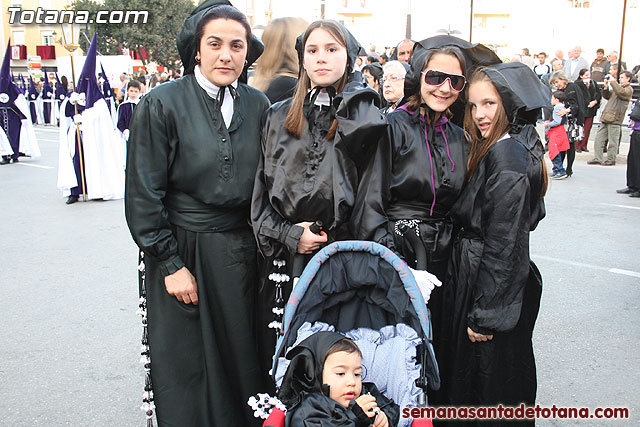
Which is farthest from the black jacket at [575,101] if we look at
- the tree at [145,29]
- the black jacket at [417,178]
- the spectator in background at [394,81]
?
the tree at [145,29]

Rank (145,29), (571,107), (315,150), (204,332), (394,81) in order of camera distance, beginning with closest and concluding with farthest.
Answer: (315,150), (204,332), (394,81), (571,107), (145,29)

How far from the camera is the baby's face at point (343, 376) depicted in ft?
7.87

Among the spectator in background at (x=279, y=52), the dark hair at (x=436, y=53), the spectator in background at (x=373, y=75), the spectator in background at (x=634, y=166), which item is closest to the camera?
the dark hair at (x=436, y=53)

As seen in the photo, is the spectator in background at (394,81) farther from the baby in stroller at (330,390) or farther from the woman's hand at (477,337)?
the baby in stroller at (330,390)

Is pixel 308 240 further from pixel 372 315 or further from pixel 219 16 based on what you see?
pixel 219 16

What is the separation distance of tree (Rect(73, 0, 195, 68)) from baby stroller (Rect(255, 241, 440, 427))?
3993 cm

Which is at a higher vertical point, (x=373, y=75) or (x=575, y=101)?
(x=373, y=75)

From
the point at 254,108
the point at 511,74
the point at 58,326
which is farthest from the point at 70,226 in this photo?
the point at 511,74

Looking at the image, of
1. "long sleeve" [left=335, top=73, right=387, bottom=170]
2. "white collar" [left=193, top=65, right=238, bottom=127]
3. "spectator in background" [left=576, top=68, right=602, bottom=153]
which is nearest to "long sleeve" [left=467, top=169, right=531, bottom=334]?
"long sleeve" [left=335, top=73, right=387, bottom=170]

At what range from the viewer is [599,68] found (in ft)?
56.5

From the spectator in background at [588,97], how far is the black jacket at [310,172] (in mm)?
12821

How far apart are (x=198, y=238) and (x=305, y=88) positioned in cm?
96

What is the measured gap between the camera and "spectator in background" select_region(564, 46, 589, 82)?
639 inches

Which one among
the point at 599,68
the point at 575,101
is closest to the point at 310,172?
the point at 575,101
